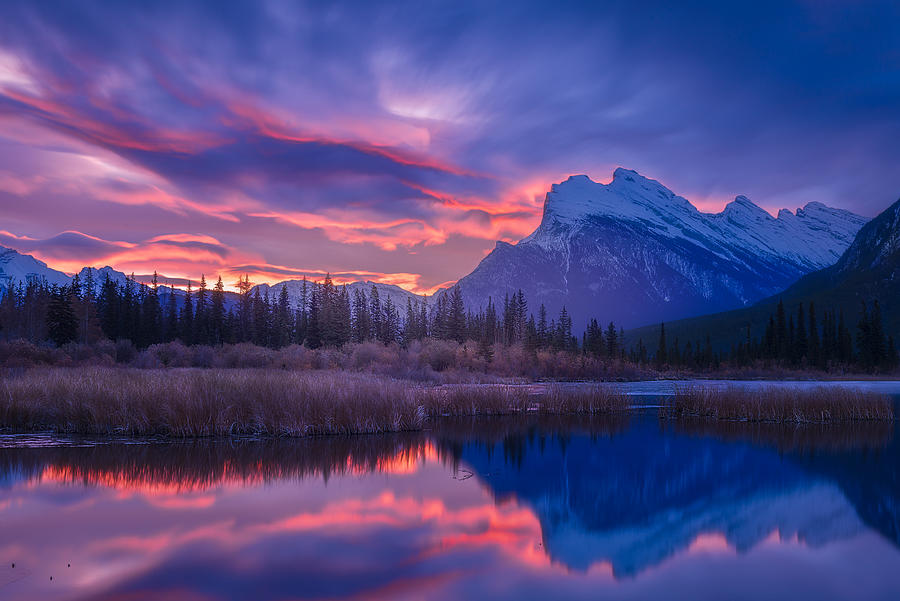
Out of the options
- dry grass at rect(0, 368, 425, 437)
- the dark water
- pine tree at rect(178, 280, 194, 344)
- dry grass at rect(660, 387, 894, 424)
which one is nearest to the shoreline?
dry grass at rect(0, 368, 425, 437)

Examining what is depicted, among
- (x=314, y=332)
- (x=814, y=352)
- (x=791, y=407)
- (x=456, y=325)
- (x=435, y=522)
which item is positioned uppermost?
(x=456, y=325)

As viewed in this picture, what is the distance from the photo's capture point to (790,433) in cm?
3119

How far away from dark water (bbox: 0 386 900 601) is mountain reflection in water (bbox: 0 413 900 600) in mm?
64

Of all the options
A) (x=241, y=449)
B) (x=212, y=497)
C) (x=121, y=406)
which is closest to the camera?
(x=212, y=497)

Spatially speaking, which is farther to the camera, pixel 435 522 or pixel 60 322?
pixel 60 322

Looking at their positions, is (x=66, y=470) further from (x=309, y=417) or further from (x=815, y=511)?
(x=815, y=511)

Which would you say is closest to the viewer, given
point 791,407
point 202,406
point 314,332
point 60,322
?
point 202,406

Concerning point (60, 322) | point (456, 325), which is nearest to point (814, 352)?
point (456, 325)

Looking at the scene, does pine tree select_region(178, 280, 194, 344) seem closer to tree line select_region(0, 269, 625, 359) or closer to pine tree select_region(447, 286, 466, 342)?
tree line select_region(0, 269, 625, 359)

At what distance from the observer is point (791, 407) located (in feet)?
115

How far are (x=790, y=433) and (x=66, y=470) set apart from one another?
33359mm

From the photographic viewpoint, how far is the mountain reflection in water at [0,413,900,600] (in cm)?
1054

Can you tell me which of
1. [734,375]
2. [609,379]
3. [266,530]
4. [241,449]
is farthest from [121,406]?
[734,375]

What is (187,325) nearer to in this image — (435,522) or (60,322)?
(60,322)
